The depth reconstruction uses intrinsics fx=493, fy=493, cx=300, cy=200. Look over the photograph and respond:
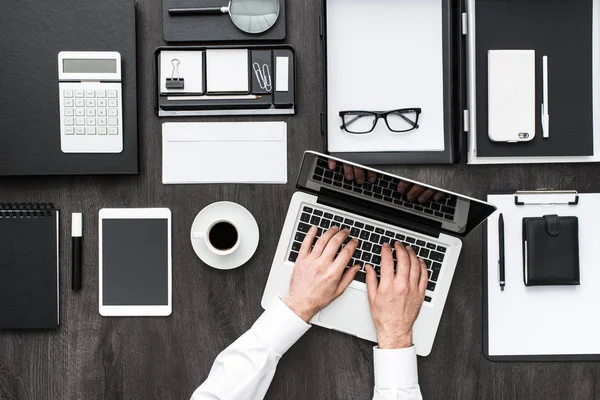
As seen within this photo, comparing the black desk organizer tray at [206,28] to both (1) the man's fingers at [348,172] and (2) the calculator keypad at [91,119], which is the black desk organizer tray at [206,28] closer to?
(2) the calculator keypad at [91,119]

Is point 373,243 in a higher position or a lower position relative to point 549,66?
lower

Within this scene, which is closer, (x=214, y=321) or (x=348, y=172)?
(x=348, y=172)

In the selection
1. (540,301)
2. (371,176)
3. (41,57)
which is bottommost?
(540,301)

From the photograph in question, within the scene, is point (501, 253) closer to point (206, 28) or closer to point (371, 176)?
point (371, 176)

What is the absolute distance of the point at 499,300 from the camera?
859mm

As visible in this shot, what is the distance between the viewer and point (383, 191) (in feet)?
2.65

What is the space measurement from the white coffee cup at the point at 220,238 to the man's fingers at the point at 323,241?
0.43ft

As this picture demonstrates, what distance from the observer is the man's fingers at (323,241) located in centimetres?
84

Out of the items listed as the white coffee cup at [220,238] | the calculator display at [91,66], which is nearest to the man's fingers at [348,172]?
the white coffee cup at [220,238]

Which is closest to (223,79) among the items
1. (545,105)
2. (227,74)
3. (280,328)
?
(227,74)

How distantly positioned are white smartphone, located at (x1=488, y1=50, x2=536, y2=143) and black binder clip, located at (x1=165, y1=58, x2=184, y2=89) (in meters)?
0.52

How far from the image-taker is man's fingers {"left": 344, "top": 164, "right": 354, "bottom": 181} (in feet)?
2.49

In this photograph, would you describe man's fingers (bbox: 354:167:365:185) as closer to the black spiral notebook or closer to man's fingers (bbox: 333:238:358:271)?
man's fingers (bbox: 333:238:358:271)

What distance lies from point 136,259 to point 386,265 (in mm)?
436
